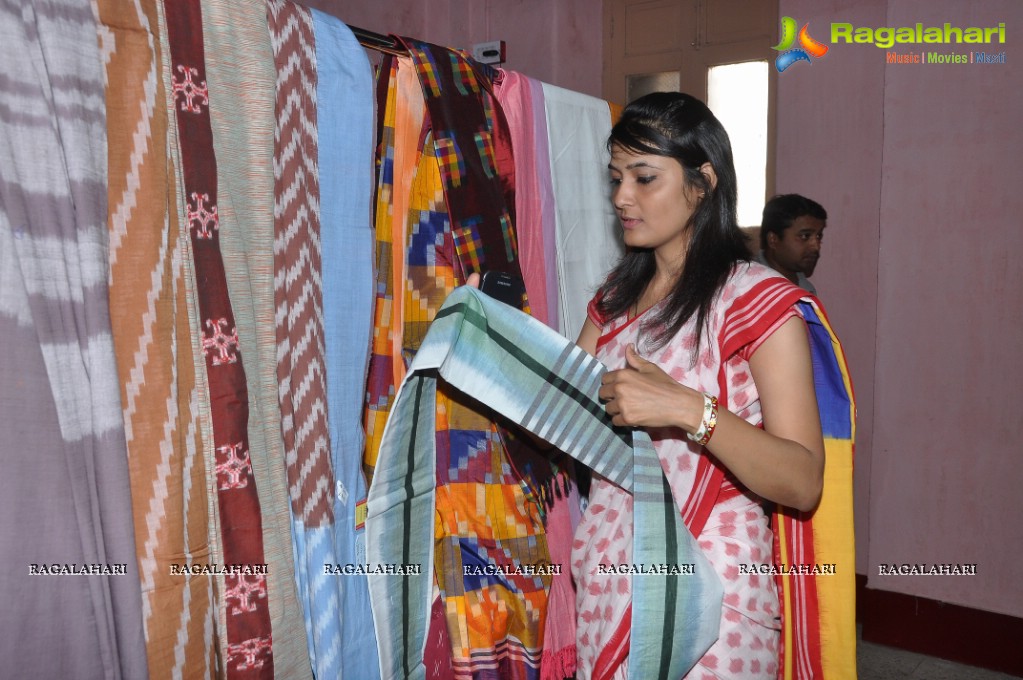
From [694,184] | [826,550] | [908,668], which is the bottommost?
[908,668]

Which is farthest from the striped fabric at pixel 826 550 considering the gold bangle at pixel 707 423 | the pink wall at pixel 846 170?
the pink wall at pixel 846 170

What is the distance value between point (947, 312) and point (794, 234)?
23.8 inches

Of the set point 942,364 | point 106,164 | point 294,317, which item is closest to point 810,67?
point 942,364

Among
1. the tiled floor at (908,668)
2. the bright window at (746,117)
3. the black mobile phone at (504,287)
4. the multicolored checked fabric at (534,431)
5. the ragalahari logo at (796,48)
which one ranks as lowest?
the tiled floor at (908,668)

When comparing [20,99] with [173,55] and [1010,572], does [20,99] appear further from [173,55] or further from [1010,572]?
[1010,572]

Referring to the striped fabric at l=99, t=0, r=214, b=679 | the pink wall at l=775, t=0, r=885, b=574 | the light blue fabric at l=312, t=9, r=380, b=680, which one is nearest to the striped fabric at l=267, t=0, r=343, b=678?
the light blue fabric at l=312, t=9, r=380, b=680

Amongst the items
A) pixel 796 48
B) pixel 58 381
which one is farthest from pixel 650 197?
pixel 796 48

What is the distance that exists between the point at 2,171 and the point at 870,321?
301 cm

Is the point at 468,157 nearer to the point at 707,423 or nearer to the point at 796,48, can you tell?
the point at 707,423

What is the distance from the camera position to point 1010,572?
2570 mm

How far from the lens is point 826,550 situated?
1.28m

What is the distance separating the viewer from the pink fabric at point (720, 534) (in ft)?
3.84

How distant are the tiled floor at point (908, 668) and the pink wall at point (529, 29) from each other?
2.64m

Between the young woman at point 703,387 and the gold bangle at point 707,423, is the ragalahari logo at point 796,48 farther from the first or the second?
the gold bangle at point 707,423
